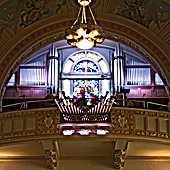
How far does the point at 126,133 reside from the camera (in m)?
17.8

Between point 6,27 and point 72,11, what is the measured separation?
9.62 feet

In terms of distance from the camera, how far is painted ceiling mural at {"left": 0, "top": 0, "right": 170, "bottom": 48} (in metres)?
18.9

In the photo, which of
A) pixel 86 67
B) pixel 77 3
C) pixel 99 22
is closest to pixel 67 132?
pixel 99 22

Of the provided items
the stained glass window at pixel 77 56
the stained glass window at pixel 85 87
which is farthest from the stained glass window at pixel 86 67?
the stained glass window at pixel 85 87

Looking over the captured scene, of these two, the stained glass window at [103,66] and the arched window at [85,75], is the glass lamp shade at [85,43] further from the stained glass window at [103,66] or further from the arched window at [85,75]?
the stained glass window at [103,66]

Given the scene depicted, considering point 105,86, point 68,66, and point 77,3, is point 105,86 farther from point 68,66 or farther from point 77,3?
point 77,3

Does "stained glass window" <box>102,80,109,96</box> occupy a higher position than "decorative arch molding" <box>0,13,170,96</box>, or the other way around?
"decorative arch molding" <box>0,13,170,96</box>

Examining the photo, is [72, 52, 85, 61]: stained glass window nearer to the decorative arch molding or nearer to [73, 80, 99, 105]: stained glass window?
[73, 80, 99, 105]: stained glass window

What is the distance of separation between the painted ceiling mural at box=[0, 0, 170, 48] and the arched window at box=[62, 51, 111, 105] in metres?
4.00

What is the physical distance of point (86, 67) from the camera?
22.5 m

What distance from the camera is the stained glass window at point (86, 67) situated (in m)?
22.5

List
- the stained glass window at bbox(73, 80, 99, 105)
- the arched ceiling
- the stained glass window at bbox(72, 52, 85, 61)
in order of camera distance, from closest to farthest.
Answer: the arched ceiling < the stained glass window at bbox(73, 80, 99, 105) < the stained glass window at bbox(72, 52, 85, 61)

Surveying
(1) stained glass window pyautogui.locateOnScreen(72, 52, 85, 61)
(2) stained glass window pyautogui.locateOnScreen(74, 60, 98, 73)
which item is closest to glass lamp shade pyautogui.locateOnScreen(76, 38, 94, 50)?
(2) stained glass window pyautogui.locateOnScreen(74, 60, 98, 73)

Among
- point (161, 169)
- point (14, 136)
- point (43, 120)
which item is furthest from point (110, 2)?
point (161, 169)
